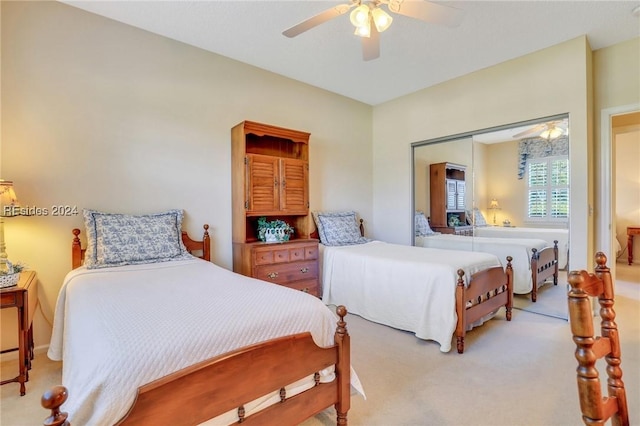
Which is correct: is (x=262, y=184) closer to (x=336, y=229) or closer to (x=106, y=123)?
(x=336, y=229)

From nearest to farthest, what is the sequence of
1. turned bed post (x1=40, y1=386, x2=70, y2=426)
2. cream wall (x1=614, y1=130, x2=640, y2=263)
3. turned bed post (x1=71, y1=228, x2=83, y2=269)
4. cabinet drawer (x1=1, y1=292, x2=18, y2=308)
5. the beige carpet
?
turned bed post (x1=40, y1=386, x2=70, y2=426)
the beige carpet
cabinet drawer (x1=1, y1=292, x2=18, y2=308)
turned bed post (x1=71, y1=228, x2=83, y2=269)
cream wall (x1=614, y1=130, x2=640, y2=263)

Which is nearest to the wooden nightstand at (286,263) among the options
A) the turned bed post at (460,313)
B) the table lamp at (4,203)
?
the turned bed post at (460,313)

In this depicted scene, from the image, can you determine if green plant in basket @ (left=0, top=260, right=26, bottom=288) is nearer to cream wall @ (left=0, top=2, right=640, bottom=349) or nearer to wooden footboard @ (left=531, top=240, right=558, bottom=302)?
cream wall @ (left=0, top=2, right=640, bottom=349)

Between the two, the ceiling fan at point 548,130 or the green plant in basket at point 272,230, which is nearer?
the ceiling fan at point 548,130

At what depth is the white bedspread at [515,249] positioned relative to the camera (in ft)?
11.8

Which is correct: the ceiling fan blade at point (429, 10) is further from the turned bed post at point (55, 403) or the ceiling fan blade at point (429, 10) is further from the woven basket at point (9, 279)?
the woven basket at point (9, 279)

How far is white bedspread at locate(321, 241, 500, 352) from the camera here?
2635mm

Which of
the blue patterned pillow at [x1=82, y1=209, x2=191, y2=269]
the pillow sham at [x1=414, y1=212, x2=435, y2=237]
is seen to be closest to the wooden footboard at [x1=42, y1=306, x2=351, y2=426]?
the blue patterned pillow at [x1=82, y1=209, x2=191, y2=269]

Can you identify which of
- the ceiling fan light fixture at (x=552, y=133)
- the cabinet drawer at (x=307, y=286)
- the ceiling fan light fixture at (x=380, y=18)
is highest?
the ceiling fan light fixture at (x=380, y=18)

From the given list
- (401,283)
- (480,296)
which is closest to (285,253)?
(401,283)

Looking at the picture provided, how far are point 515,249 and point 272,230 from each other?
2.82 metres

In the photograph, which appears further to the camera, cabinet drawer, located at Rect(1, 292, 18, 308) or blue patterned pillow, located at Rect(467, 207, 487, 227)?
blue patterned pillow, located at Rect(467, 207, 487, 227)

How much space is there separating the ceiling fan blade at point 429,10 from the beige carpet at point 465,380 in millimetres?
2395

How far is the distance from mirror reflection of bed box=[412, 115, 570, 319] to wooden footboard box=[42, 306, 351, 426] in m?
3.07
